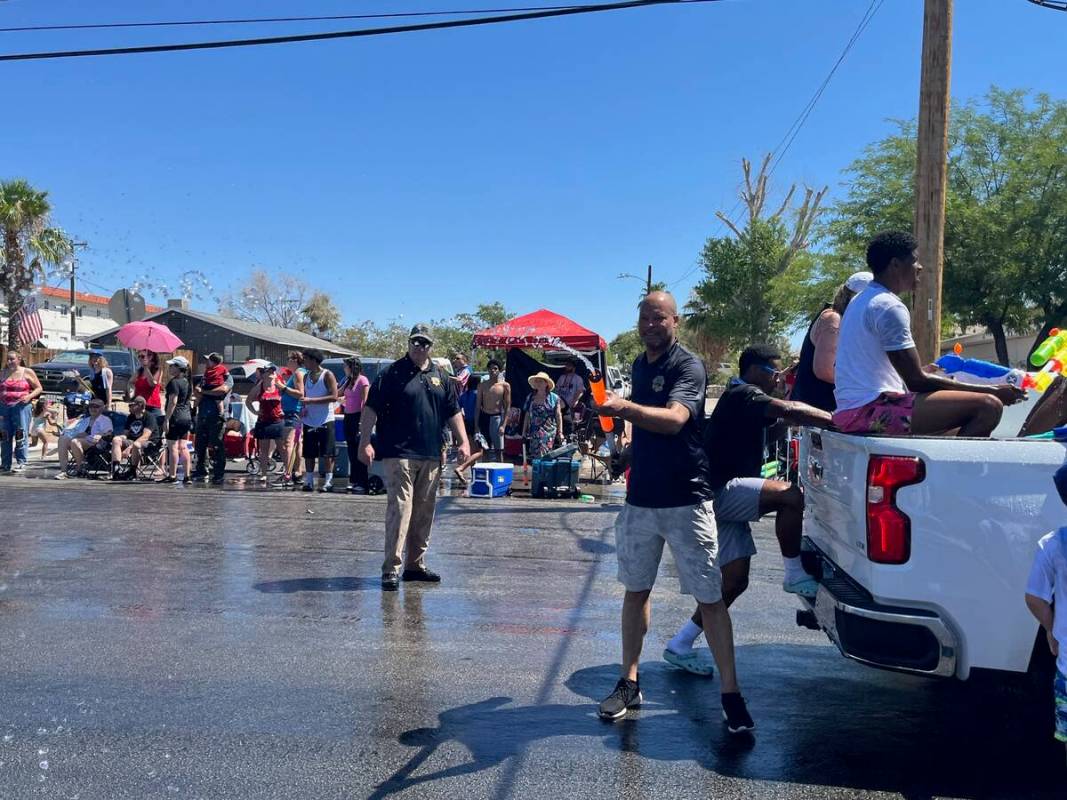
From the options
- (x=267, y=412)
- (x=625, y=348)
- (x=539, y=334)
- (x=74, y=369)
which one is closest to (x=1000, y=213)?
(x=539, y=334)

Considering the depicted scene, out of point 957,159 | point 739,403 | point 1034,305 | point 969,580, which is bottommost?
point 969,580

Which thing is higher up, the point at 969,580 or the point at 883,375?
the point at 883,375

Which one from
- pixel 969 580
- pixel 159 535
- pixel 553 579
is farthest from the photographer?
pixel 159 535

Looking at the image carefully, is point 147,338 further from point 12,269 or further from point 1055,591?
point 12,269

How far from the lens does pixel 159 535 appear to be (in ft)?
29.1

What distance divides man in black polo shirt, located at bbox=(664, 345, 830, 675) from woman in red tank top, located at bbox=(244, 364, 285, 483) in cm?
871

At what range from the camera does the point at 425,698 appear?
4.54m

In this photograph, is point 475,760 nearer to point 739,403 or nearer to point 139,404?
point 739,403

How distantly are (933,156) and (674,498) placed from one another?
6.76 metres

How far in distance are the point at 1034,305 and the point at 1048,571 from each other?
2283cm

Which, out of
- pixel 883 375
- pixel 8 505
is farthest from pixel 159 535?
pixel 883 375

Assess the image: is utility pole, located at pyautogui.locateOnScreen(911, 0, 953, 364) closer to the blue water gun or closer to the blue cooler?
the blue water gun

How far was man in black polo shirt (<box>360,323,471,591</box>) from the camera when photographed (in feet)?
22.5

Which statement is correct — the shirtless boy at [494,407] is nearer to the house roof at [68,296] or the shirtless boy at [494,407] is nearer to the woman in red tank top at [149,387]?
the woman in red tank top at [149,387]
